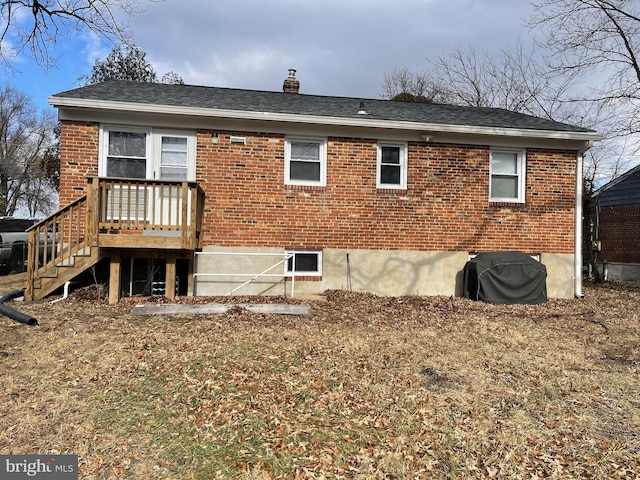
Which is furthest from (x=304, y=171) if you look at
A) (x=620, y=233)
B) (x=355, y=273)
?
(x=620, y=233)

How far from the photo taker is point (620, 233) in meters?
18.2

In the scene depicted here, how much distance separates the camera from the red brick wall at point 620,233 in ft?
57.2

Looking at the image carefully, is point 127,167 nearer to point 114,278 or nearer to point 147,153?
point 147,153

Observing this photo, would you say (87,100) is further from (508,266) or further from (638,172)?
(638,172)

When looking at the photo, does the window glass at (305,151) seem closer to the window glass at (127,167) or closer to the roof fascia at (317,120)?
the roof fascia at (317,120)

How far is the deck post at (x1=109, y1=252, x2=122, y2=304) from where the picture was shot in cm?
773

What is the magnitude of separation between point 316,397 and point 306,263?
543 cm

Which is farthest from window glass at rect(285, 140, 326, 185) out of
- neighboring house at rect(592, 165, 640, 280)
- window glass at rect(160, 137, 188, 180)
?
neighboring house at rect(592, 165, 640, 280)

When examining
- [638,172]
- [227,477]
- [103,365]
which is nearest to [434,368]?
[227,477]

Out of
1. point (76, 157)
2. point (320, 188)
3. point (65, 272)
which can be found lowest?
point (65, 272)

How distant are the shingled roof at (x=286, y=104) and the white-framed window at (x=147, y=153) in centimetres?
62

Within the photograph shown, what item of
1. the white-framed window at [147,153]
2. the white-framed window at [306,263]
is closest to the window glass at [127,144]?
the white-framed window at [147,153]

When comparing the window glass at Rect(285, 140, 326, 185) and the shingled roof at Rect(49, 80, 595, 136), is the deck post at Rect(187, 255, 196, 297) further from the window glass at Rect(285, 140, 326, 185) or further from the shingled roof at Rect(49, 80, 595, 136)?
the shingled roof at Rect(49, 80, 595, 136)

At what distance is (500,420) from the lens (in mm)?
3730
